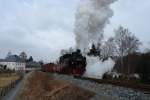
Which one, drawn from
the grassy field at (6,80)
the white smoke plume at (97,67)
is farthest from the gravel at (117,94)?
the grassy field at (6,80)

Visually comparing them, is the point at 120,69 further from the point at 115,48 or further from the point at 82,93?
the point at 82,93

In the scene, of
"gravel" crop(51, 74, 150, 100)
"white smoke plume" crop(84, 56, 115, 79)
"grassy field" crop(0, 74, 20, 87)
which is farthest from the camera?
"grassy field" crop(0, 74, 20, 87)

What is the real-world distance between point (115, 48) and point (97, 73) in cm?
3895

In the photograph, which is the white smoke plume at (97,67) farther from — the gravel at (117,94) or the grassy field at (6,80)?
the gravel at (117,94)

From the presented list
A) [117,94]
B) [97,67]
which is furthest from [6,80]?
[117,94]

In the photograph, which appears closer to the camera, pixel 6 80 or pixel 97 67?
pixel 97 67

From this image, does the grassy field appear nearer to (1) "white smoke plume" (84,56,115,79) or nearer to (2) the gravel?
(1) "white smoke plume" (84,56,115,79)

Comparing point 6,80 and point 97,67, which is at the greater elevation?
point 97,67

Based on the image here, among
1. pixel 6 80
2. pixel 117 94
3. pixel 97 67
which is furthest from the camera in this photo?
pixel 6 80

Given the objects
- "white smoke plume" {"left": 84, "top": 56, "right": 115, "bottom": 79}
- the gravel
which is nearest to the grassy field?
"white smoke plume" {"left": 84, "top": 56, "right": 115, "bottom": 79}

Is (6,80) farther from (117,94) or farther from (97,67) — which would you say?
(117,94)

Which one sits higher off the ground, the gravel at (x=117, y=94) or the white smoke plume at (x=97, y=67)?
the white smoke plume at (x=97, y=67)

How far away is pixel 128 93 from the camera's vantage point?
15.1 m

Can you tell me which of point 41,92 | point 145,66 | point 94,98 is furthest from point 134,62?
point 94,98
